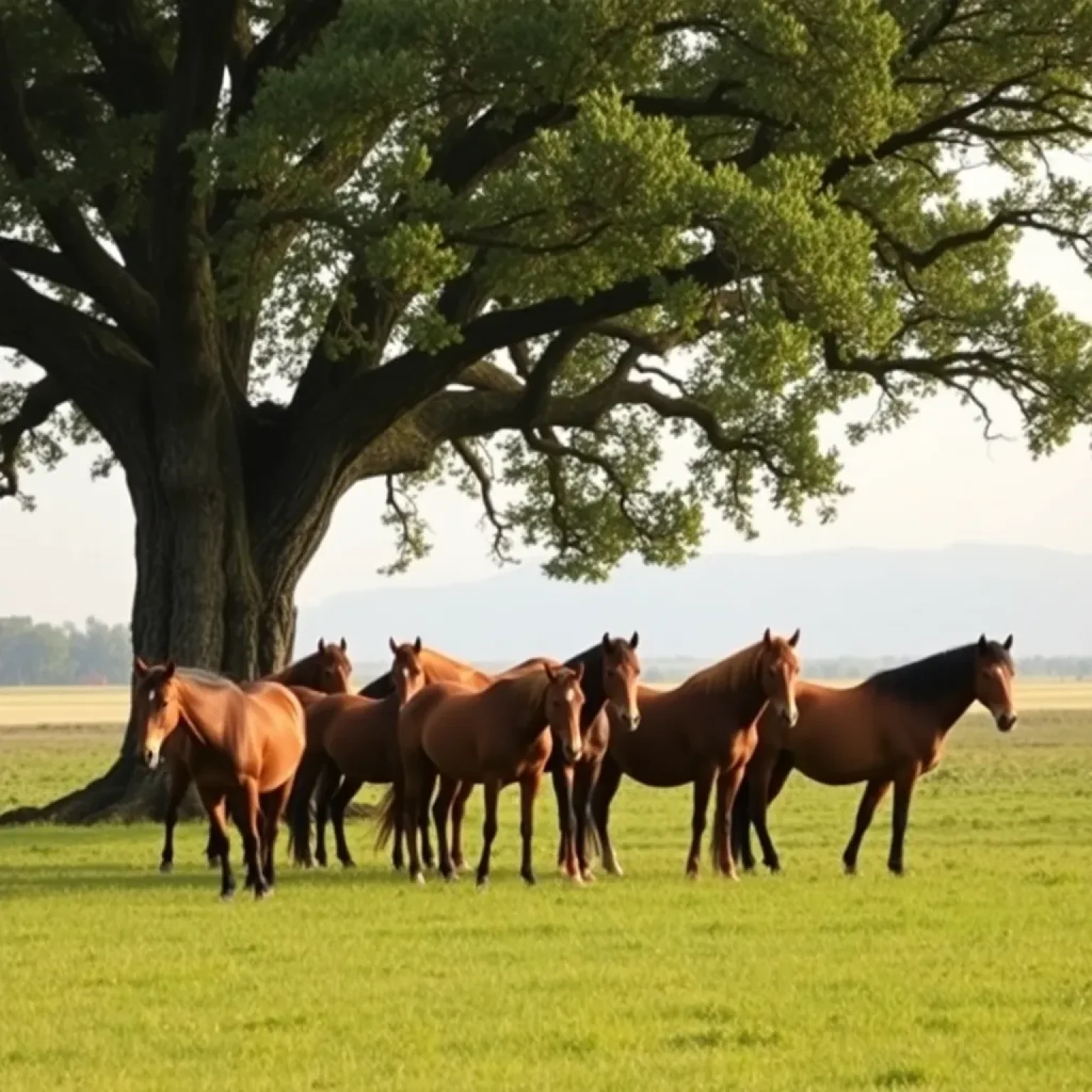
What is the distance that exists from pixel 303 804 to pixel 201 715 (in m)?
4.09

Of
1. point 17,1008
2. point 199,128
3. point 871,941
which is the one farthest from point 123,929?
point 199,128

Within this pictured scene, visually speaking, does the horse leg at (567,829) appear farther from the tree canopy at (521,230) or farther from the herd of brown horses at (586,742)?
the tree canopy at (521,230)

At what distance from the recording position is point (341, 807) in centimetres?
2250

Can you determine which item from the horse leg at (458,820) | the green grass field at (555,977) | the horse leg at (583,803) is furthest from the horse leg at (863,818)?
the horse leg at (458,820)

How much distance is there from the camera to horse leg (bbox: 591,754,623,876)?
20609mm

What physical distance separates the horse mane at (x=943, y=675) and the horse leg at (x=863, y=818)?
2.47 ft

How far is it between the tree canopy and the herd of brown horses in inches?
194

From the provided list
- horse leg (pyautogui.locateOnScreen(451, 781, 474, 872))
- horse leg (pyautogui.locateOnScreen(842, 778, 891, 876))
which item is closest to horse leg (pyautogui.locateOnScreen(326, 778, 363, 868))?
horse leg (pyautogui.locateOnScreen(451, 781, 474, 872))

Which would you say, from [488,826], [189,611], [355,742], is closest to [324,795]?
[355,742]

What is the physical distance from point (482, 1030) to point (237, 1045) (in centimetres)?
114

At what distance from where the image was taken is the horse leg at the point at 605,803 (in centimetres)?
2061

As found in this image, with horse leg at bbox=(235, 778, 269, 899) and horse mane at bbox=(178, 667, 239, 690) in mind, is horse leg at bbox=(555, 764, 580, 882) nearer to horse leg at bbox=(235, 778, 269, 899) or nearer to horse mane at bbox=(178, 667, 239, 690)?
horse leg at bbox=(235, 778, 269, 899)

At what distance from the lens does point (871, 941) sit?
1499 cm

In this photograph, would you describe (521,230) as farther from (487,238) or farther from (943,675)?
(943,675)
